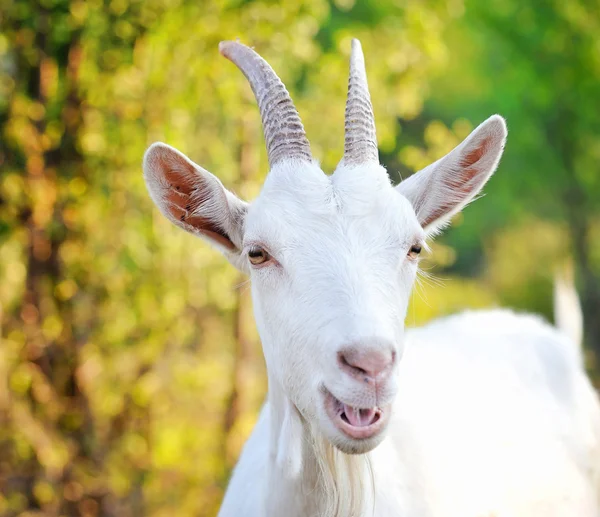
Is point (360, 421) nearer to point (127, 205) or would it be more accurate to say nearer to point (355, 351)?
point (355, 351)

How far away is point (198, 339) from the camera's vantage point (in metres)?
10.2

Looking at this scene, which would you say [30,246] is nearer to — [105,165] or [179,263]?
[105,165]

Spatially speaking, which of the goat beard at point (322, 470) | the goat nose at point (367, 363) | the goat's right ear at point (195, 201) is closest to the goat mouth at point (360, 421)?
the goat nose at point (367, 363)

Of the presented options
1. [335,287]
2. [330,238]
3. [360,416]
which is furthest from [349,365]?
[330,238]

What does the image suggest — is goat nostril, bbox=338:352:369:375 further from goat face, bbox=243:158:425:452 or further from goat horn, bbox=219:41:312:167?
goat horn, bbox=219:41:312:167

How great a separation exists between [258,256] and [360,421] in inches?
32.4

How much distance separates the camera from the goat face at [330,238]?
2.75 metres

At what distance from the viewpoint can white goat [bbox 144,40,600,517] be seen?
2.81m

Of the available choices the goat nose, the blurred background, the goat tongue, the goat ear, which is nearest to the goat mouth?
the goat tongue

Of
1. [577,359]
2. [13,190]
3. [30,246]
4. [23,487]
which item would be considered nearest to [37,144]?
[13,190]

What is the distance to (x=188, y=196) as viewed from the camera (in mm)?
3492

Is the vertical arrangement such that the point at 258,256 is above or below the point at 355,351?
above

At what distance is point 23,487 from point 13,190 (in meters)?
2.69

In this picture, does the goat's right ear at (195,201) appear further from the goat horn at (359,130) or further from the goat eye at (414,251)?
the goat eye at (414,251)
